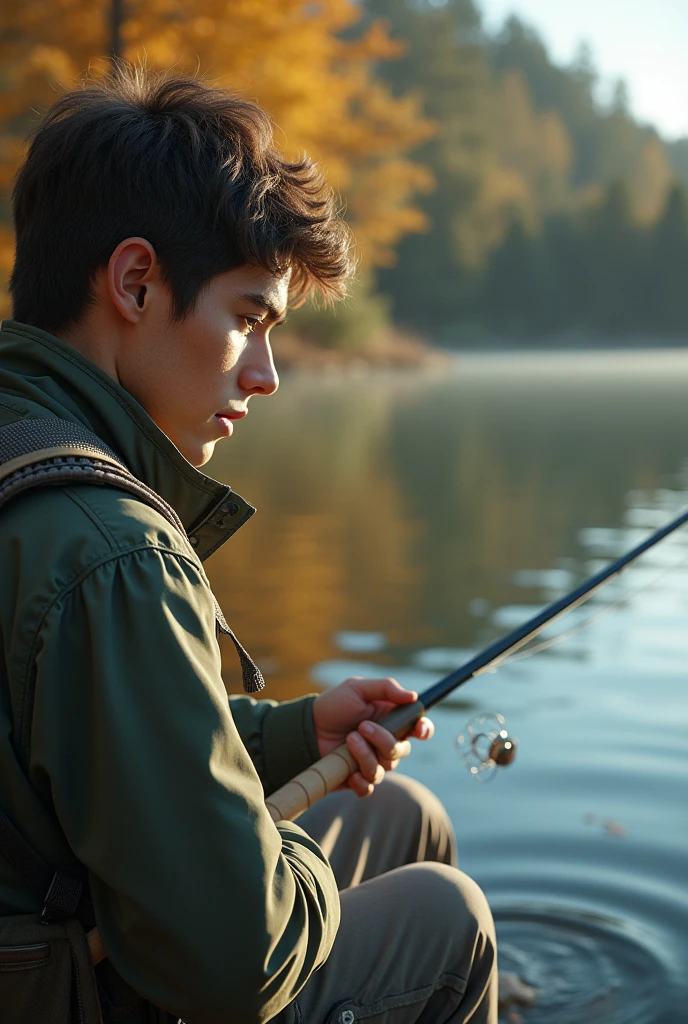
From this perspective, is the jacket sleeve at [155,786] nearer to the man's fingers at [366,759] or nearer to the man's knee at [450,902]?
the man's knee at [450,902]

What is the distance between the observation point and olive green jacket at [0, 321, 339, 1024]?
1.21m

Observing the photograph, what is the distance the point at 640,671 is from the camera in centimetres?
459

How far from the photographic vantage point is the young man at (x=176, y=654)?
3.98 ft

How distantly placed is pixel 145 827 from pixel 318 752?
34.3 inches

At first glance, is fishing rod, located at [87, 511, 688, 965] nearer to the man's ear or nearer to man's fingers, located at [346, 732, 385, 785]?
man's fingers, located at [346, 732, 385, 785]

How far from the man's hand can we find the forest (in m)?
0.70

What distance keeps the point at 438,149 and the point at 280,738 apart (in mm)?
52597

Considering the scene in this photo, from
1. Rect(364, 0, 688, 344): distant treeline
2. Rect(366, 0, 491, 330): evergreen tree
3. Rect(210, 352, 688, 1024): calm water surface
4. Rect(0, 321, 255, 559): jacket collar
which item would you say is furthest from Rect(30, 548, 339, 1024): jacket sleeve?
Rect(366, 0, 491, 330): evergreen tree

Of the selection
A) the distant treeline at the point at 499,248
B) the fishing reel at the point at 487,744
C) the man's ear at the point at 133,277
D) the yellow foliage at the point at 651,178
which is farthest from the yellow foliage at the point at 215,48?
the yellow foliage at the point at 651,178

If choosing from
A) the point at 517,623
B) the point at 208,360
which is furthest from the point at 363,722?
the point at 517,623

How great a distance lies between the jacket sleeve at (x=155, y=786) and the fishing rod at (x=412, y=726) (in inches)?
20.1

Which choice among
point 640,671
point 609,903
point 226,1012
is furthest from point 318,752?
point 640,671

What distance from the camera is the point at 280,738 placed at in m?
2.06

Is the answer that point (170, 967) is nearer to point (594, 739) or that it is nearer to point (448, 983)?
point (448, 983)
